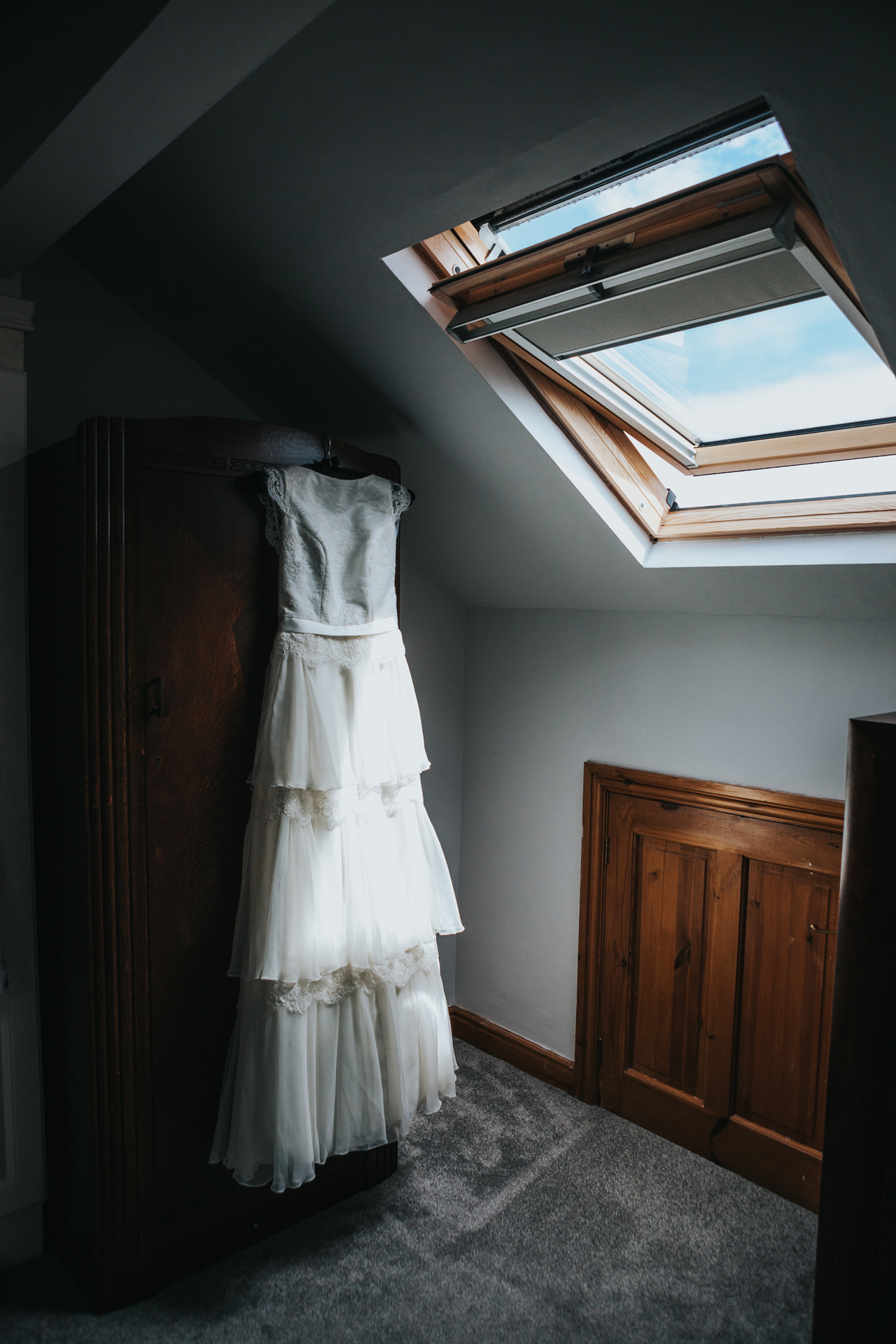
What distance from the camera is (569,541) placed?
90.5 inches

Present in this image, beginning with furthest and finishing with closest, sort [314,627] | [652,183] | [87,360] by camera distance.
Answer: [87,360] → [314,627] → [652,183]

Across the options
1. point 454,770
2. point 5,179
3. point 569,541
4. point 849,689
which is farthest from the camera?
point 454,770

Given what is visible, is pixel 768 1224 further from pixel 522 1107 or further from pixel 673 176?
pixel 673 176

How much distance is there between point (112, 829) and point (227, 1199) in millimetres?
946

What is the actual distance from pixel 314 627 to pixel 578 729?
3.66 feet

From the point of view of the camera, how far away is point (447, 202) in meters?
1.45

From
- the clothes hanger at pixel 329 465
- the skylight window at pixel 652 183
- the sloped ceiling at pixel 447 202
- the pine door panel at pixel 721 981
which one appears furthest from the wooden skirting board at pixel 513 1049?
the skylight window at pixel 652 183

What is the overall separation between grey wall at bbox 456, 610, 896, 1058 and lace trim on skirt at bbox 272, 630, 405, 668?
84 centimetres

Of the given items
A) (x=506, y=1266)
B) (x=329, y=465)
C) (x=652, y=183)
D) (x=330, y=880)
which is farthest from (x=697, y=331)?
(x=506, y=1266)

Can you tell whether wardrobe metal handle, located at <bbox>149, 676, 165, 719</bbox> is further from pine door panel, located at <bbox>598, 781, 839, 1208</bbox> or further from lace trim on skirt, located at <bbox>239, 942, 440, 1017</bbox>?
pine door panel, located at <bbox>598, 781, 839, 1208</bbox>

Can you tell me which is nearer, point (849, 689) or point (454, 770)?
point (849, 689)

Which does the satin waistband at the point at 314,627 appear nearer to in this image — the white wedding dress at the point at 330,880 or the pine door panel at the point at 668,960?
the white wedding dress at the point at 330,880

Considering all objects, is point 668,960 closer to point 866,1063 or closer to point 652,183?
point 866,1063

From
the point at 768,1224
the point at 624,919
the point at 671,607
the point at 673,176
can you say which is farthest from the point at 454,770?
the point at 673,176
